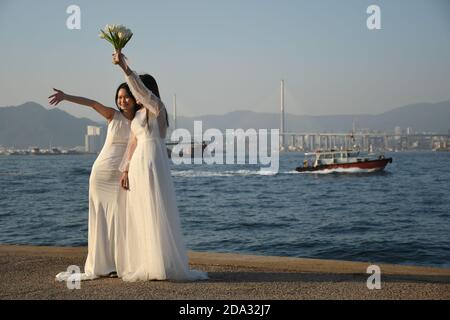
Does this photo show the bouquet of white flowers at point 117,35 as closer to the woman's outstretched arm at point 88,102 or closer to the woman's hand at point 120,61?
the woman's hand at point 120,61

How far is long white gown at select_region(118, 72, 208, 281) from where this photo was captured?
13.1 feet

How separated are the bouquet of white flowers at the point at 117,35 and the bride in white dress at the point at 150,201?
0.31 feet

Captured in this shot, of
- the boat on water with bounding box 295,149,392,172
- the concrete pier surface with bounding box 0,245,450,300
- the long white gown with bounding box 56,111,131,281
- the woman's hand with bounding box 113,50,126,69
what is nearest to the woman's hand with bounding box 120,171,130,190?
the long white gown with bounding box 56,111,131,281

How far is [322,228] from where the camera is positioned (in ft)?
58.4

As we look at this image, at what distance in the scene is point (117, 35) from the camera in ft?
13.1

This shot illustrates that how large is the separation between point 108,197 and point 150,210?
43 cm

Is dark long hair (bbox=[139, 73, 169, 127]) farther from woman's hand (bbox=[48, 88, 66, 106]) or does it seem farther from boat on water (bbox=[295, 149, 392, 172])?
boat on water (bbox=[295, 149, 392, 172])

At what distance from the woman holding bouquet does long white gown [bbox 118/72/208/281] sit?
11 centimetres

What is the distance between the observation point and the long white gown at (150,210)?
3.99 meters

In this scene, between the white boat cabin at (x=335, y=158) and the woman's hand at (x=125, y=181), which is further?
the white boat cabin at (x=335, y=158)

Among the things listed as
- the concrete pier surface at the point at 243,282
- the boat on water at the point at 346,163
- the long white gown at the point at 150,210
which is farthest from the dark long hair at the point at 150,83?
the boat on water at the point at 346,163

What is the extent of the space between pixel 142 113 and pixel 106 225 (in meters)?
0.88
